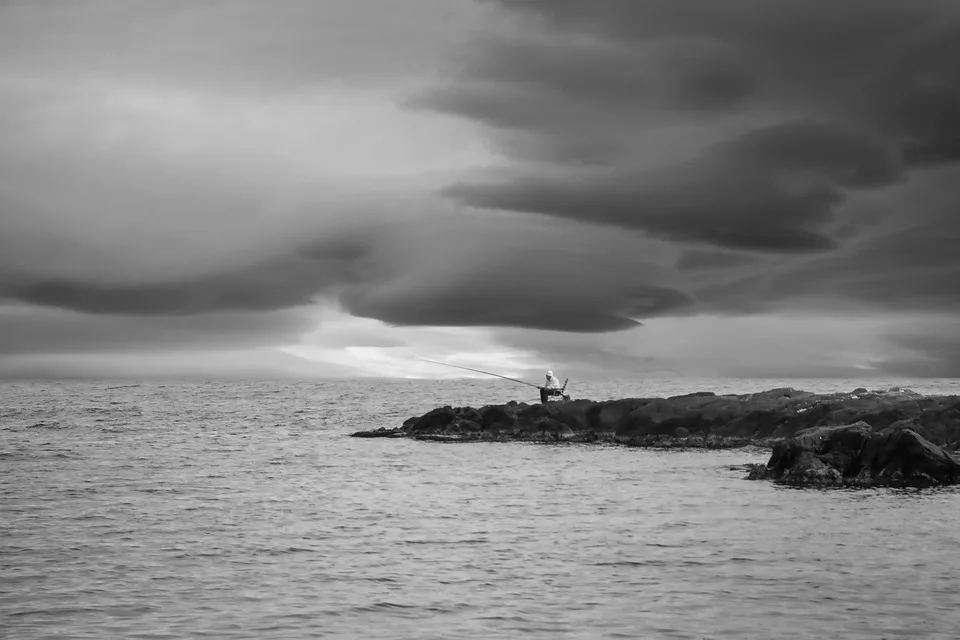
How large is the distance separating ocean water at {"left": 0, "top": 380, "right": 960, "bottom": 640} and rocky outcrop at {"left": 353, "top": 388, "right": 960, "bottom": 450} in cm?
766

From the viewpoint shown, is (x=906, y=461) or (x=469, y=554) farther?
(x=906, y=461)

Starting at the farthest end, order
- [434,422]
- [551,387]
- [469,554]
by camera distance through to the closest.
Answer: [551,387] → [434,422] → [469,554]

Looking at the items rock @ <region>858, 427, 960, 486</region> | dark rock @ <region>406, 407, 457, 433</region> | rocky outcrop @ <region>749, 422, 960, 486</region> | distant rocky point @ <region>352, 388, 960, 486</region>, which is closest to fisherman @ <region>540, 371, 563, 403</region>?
distant rocky point @ <region>352, 388, 960, 486</region>

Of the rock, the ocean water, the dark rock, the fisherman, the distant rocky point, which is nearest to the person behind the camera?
the ocean water

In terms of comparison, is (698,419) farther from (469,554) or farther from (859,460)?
(469,554)

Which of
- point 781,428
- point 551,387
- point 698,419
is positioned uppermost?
point 551,387

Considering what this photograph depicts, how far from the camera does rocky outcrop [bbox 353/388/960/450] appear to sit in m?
45.6

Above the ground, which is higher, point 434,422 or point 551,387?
point 551,387

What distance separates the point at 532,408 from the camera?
64250 millimetres

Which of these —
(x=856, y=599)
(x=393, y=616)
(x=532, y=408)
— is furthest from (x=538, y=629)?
(x=532, y=408)

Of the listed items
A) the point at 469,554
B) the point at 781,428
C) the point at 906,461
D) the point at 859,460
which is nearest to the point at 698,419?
the point at 781,428

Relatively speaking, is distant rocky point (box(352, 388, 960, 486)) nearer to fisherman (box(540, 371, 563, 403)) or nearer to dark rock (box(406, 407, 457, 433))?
dark rock (box(406, 407, 457, 433))

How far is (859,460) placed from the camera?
115 ft

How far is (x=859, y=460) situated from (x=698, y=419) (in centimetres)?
2144
